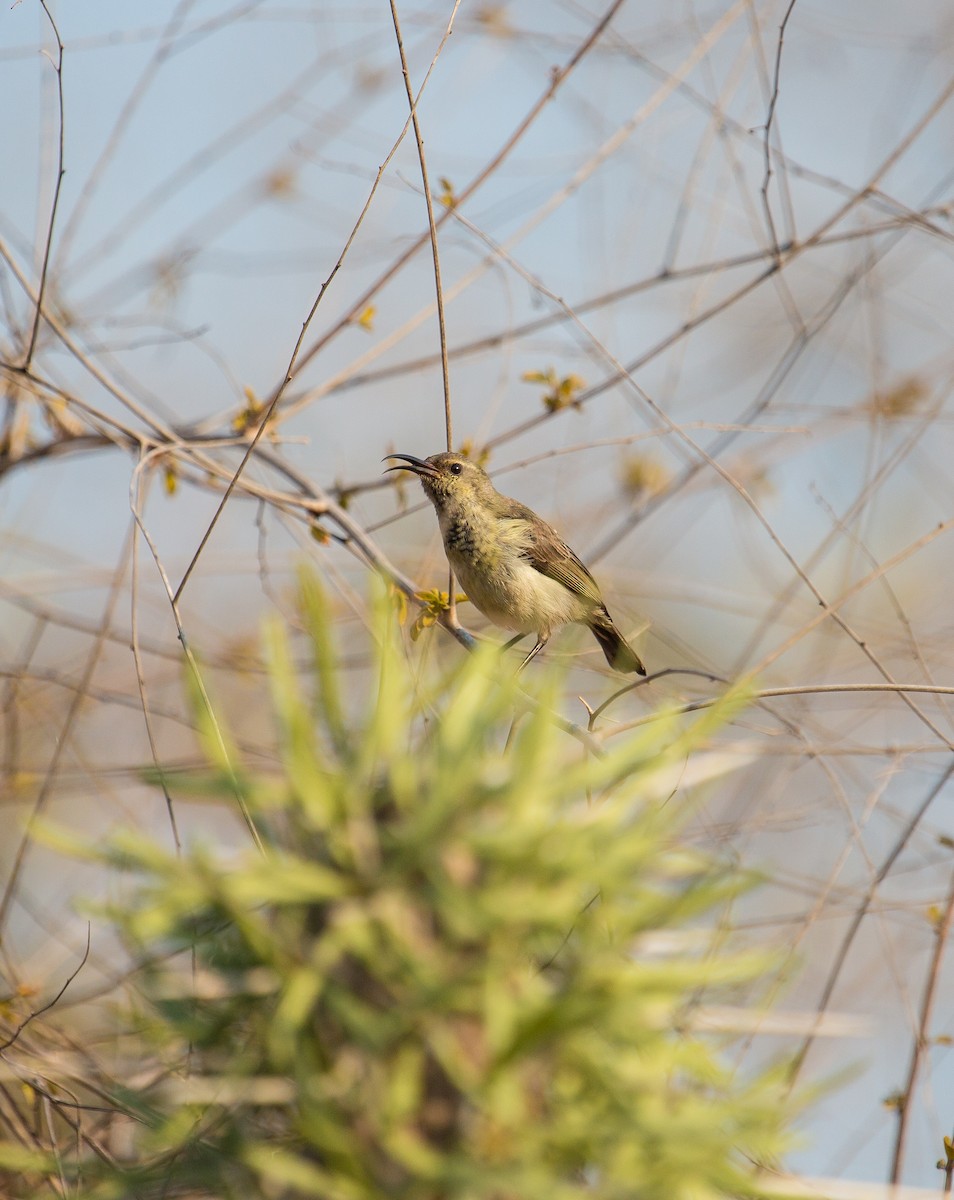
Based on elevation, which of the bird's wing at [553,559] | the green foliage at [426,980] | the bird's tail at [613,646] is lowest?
the green foliage at [426,980]

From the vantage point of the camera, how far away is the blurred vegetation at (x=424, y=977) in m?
0.95

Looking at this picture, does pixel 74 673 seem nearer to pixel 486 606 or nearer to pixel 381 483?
pixel 381 483

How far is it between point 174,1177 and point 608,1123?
37cm

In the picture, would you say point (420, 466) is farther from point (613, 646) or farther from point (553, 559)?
point (613, 646)

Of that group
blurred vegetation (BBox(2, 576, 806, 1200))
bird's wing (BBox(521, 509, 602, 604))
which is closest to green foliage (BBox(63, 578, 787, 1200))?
blurred vegetation (BBox(2, 576, 806, 1200))

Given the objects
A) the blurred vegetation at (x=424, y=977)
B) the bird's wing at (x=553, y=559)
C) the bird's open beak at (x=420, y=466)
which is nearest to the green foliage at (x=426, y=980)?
the blurred vegetation at (x=424, y=977)

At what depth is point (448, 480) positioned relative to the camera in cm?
521

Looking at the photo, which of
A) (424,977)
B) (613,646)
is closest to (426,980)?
(424,977)

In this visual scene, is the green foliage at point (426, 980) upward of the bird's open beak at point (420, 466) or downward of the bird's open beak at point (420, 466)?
downward

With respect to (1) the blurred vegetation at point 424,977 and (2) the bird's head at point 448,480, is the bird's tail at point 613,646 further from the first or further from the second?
(1) the blurred vegetation at point 424,977

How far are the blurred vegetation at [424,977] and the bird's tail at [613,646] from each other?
4.23 metres

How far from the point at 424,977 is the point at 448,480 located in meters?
4.35

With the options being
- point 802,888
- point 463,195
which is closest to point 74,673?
point 463,195

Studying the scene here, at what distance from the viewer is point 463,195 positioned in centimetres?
345
